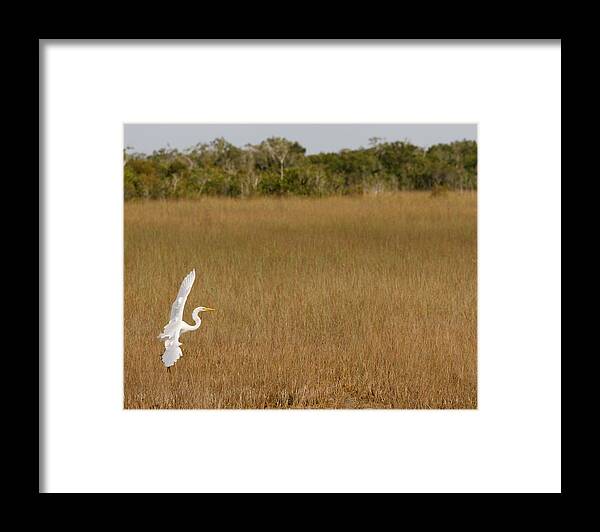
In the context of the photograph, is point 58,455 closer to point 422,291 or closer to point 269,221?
point 422,291

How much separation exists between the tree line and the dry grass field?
Answer: 56 cm

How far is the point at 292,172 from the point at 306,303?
4093 millimetres

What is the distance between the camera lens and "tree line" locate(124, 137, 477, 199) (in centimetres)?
1023

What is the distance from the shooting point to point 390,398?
5.91 meters

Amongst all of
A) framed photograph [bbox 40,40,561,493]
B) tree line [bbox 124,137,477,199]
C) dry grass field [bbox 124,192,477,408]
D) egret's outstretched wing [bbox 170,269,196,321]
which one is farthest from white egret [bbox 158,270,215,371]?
tree line [bbox 124,137,477,199]

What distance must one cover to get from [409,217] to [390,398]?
152 inches

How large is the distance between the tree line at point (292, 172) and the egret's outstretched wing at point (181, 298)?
4.31m

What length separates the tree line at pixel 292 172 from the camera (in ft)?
33.6

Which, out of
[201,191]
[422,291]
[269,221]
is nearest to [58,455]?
[422,291]

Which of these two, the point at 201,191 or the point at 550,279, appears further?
the point at 201,191

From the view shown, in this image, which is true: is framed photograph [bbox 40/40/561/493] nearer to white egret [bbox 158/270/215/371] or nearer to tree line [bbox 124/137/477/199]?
white egret [bbox 158/270/215/371]
